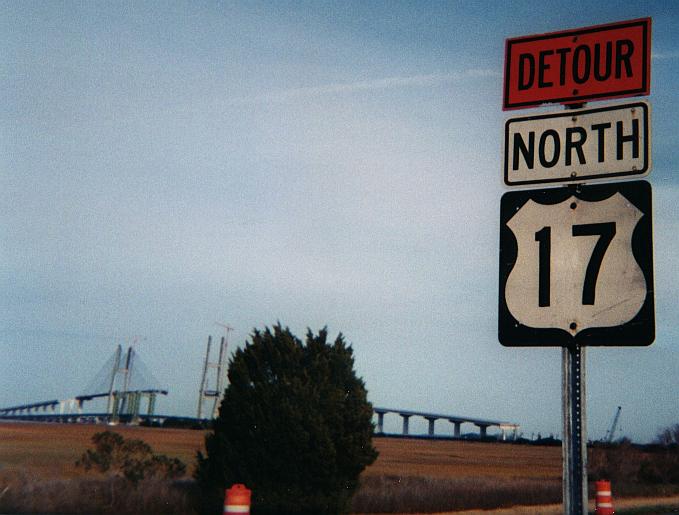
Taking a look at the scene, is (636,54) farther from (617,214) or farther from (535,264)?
(535,264)

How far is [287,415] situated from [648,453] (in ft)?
99.5

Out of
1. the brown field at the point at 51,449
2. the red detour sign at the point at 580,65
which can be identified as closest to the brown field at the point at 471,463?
the brown field at the point at 51,449

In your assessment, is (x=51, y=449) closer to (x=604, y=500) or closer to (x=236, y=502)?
(x=604, y=500)

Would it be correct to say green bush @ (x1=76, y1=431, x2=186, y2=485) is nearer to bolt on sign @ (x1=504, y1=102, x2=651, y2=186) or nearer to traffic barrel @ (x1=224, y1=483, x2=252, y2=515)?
traffic barrel @ (x1=224, y1=483, x2=252, y2=515)

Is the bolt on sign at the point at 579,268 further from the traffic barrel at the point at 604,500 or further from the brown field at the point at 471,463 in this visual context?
the brown field at the point at 471,463

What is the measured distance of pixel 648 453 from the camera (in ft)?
135

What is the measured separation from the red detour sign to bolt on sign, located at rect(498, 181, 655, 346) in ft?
1.53

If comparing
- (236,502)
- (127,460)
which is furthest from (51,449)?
(236,502)

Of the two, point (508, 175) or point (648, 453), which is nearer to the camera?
point (508, 175)

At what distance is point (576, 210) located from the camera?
311cm

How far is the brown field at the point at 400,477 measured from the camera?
74.9ft

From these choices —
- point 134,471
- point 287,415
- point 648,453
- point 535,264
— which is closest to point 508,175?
point 535,264

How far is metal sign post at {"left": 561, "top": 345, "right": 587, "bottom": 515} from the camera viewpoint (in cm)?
292

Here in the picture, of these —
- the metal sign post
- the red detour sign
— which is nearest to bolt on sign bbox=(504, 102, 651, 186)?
the red detour sign
